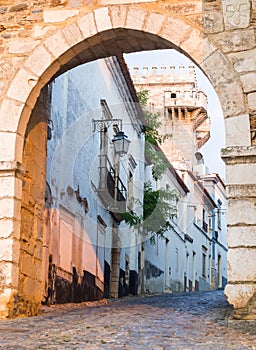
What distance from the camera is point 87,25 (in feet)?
23.1

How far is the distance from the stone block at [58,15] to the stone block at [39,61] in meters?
0.30

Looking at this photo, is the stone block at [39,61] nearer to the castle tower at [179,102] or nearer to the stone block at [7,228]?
the stone block at [7,228]

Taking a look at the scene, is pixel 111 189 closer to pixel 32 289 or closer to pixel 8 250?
pixel 32 289

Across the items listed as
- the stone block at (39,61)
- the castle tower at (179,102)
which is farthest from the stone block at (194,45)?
the castle tower at (179,102)

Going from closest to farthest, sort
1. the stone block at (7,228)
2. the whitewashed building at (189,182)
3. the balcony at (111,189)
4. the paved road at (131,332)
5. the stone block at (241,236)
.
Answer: the paved road at (131,332) → the stone block at (241,236) → the stone block at (7,228) → the balcony at (111,189) → the whitewashed building at (189,182)

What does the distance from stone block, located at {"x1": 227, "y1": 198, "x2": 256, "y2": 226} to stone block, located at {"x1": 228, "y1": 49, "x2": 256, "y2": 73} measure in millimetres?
1207

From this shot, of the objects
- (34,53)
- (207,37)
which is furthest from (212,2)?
(34,53)

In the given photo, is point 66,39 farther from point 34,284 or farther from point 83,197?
point 83,197

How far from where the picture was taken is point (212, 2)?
22.3 feet

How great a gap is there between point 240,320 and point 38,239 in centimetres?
272

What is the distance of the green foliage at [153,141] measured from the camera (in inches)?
772

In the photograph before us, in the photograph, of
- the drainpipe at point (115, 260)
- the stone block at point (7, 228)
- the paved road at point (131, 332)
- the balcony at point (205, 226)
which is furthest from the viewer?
the balcony at point (205, 226)

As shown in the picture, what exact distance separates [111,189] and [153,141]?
18.6ft

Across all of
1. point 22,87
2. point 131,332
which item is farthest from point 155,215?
point 131,332
